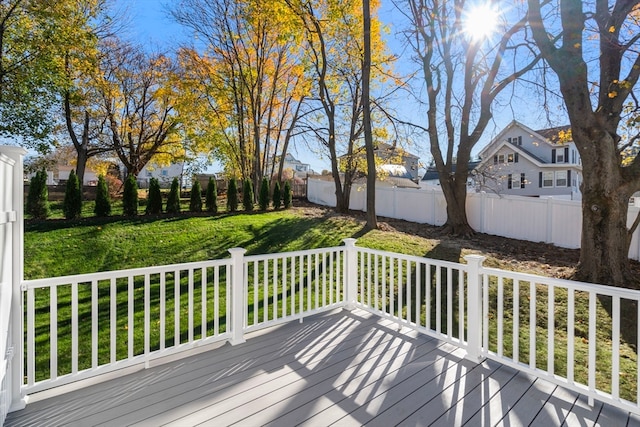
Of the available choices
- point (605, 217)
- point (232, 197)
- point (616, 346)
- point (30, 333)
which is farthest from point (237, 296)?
point (232, 197)

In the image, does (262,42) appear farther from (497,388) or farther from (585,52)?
(497,388)

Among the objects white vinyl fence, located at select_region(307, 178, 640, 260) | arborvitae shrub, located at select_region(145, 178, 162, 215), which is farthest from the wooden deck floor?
arborvitae shrub, located at select_region(145, 178, 162, 215)

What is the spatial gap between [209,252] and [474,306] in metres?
5.23

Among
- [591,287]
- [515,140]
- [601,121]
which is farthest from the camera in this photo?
[515,140]

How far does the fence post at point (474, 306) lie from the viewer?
8.98 ft

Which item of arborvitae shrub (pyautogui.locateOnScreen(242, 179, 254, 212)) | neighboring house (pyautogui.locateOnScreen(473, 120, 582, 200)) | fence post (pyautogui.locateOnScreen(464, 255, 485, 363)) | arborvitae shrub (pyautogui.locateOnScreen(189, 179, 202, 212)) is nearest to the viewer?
fence post (pyautogui.locateOnScreen(464, 255, 485, 363))

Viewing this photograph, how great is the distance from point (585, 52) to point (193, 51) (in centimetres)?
1073

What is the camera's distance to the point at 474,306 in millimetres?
2756

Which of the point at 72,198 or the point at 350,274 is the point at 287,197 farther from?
the point at 350,274

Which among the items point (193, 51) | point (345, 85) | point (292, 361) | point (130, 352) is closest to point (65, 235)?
point (130, 352)

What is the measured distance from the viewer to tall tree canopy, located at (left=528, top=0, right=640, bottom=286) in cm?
485

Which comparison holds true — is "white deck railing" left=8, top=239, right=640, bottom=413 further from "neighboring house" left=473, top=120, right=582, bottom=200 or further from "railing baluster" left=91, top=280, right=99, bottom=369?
"neighboring house" left=473, top=120, right=582, bottom=200

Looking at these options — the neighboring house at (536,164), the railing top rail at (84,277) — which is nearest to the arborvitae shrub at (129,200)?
the railing top rail at (84,277)

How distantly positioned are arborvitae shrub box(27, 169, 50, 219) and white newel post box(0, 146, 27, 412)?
22.7ft
